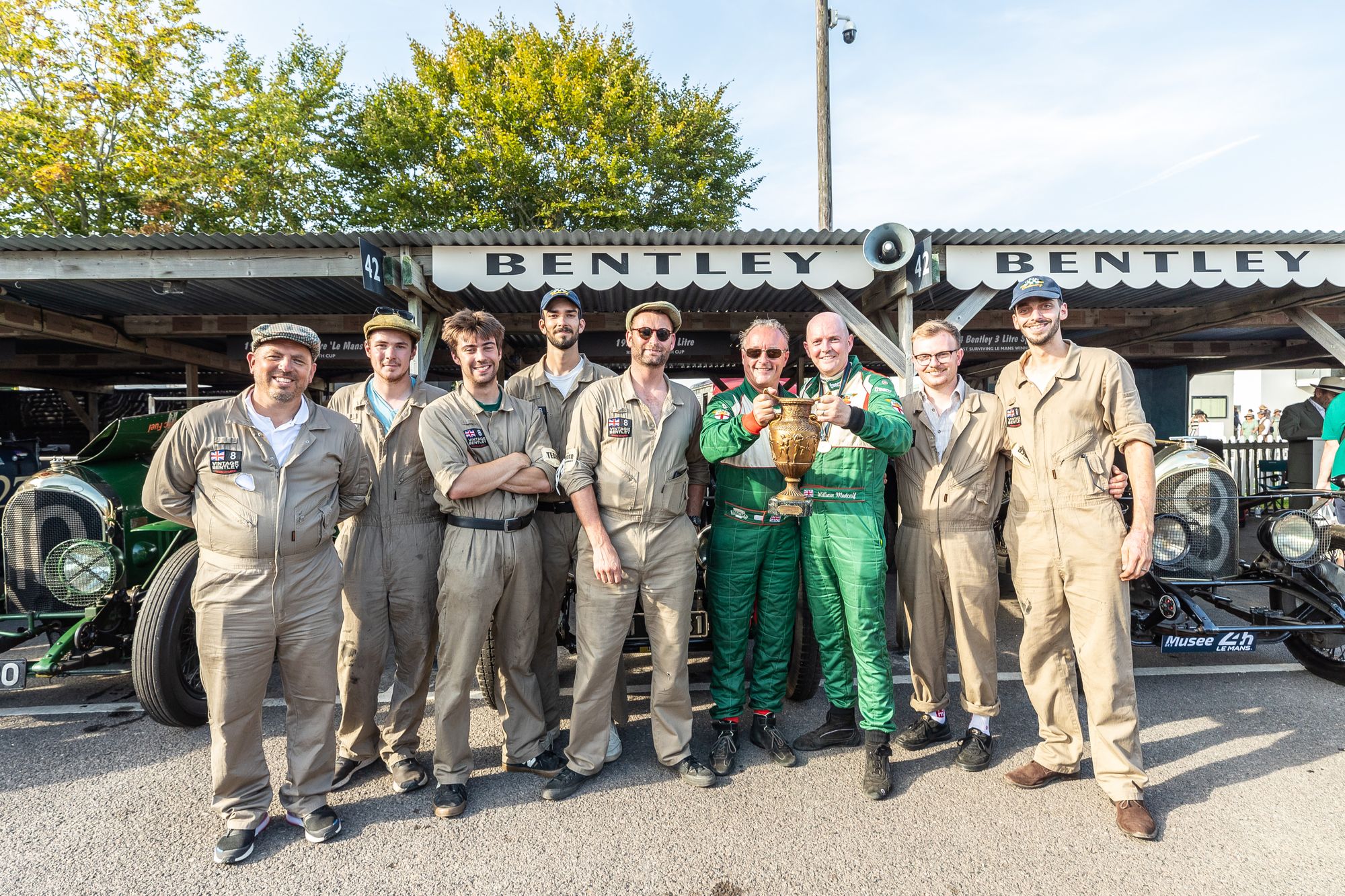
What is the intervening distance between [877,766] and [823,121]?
36.0ft

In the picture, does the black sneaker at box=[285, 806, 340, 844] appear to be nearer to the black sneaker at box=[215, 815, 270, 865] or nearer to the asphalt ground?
the asphalt ground

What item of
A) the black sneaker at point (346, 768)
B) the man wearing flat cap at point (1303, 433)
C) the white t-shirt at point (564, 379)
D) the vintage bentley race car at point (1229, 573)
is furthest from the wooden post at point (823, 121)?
the black sneaker at point (346, 768)

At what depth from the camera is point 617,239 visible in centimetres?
580

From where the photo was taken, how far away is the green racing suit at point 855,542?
9.32 ft

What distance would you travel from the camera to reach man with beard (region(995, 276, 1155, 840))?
2.62m

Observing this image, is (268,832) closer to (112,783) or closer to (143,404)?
(112,783)

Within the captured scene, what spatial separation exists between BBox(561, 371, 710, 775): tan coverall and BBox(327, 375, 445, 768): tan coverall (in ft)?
2.10

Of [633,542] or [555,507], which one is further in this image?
[555,507]

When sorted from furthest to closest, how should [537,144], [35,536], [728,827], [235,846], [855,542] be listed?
[537,144] → [35,536] → [855,542] → [728,827] → [235,846]

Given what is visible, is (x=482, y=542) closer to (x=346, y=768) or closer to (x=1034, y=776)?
(x=346, y=768)

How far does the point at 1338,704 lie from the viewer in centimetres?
351

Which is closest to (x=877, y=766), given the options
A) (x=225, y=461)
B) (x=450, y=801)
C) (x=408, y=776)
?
(x=450, y=801)

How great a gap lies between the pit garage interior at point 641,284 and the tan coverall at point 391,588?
322 cm

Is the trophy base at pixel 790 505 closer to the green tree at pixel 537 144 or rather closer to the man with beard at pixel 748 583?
the man with beard at pixel 748 583
